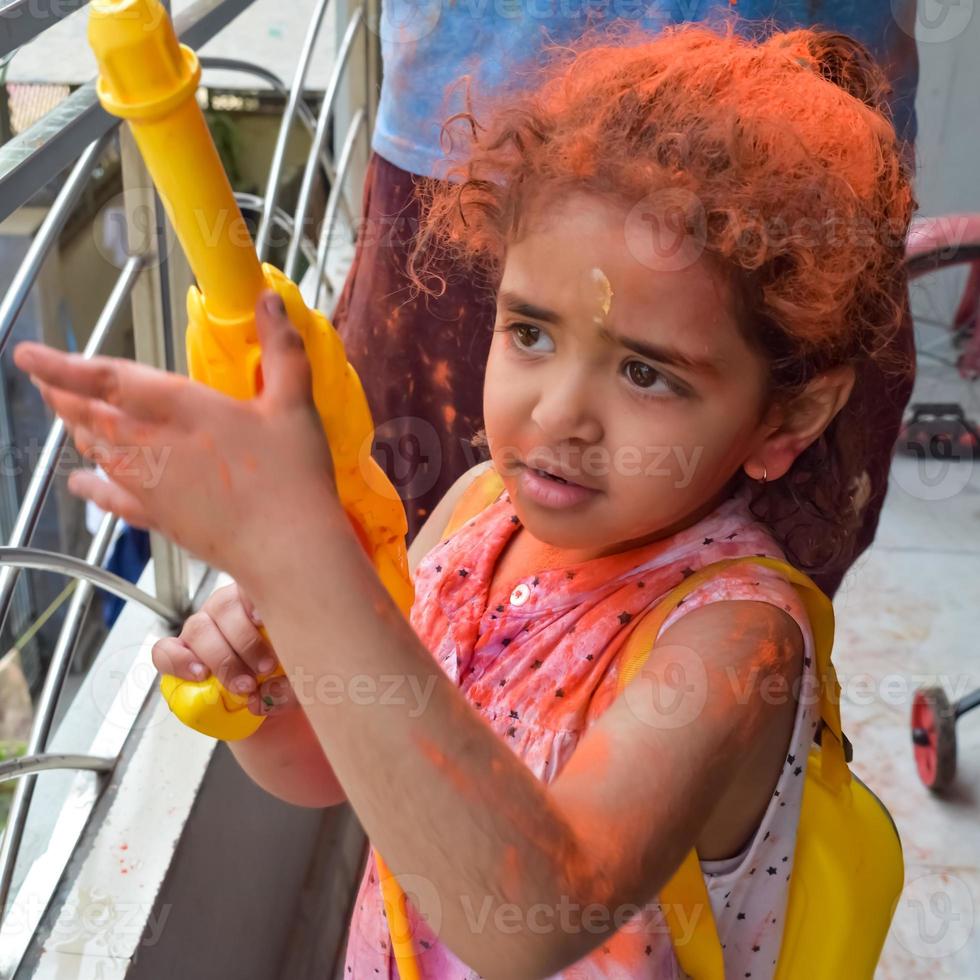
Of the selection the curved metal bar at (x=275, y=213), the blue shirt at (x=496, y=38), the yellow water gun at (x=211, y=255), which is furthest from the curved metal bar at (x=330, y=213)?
the yellow water gun at (x=211, y=255)

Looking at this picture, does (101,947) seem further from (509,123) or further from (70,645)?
(509,123)

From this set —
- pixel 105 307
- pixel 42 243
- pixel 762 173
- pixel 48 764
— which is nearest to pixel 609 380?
pixel 762 173

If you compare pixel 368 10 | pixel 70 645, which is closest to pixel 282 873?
pixel 70 645

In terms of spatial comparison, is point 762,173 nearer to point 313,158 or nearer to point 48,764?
point 48,764

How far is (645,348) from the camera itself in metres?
0.69

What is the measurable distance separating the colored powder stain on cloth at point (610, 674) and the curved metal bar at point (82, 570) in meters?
0.34

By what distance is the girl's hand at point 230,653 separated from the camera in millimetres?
727

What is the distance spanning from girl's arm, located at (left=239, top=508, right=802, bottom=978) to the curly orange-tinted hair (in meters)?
0.28

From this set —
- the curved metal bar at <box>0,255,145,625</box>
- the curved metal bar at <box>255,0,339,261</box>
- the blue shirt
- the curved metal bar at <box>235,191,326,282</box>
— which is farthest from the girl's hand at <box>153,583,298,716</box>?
the curved metal bar at <box>235,191,326,282</box>

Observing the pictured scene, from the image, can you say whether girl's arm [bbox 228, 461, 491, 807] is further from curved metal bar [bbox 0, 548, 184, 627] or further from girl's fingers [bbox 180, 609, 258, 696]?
curved metal bar [bbox 0, 548, 184, 627]

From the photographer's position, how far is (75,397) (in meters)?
0.47

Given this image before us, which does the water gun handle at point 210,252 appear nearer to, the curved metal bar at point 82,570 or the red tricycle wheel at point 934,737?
the curved metal bar at point 82,570

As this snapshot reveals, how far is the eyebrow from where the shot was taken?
69cm

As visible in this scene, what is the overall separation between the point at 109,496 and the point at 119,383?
0.05 m
